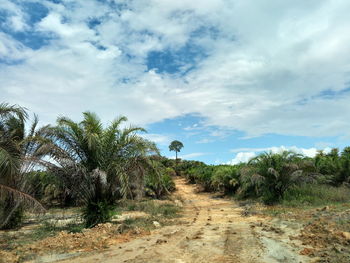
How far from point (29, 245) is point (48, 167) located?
2.60 meters

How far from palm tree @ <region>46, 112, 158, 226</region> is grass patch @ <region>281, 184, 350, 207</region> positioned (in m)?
8.73

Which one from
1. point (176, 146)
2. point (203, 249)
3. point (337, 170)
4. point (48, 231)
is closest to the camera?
point (203, 249)

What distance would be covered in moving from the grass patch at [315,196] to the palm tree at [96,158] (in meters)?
8.73

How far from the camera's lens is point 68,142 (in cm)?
1093

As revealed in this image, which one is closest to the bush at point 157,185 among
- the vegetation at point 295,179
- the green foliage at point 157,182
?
the green foliage at point 157,182

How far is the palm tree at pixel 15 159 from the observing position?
286 inches

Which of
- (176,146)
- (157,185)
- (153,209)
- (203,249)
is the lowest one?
(203,249)

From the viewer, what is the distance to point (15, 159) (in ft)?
24.5

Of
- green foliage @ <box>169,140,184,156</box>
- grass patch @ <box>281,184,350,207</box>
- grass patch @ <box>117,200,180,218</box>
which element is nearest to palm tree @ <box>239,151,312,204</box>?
grass patch @ <box>281,184,350,207</box>

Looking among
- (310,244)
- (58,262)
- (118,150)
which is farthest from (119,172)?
(310,244)

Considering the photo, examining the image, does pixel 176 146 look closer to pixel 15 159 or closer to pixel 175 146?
pixel 175 146

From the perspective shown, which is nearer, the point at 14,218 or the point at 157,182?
the point at 14,218

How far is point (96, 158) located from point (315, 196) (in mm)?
11768

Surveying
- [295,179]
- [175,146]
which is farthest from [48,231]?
[175,146]
